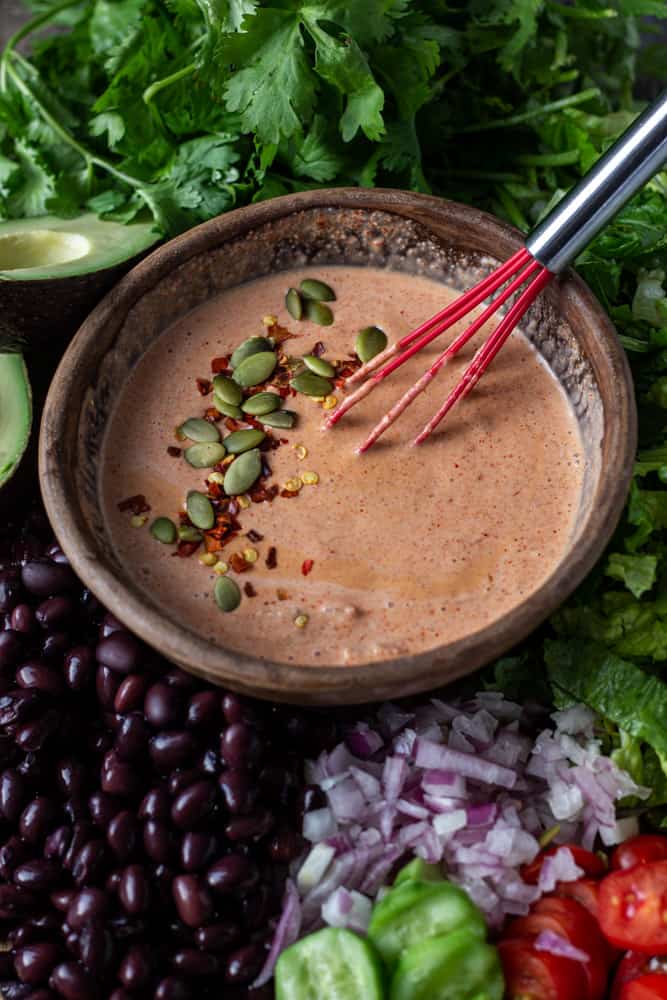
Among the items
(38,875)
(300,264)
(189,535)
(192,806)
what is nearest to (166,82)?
(300,264)

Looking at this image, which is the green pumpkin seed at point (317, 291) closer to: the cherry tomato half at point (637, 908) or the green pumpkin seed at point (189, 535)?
the green pumpkin seed at point (189, 535)

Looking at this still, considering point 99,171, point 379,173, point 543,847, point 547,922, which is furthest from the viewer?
point 99,171

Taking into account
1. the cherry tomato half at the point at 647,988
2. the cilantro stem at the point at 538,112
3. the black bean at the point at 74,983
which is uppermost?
the cilantro stem at the point at 538,112

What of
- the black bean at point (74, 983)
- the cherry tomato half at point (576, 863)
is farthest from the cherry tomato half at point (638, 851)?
the black bean at point (74, 983)

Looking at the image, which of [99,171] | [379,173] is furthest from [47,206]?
[379,173]

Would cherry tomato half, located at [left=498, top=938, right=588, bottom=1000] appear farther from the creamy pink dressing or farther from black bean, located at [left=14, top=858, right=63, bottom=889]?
black bean, located at [left=14, top=858, right=63, bottom=889]

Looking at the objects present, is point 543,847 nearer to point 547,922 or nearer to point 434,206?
point 547,922
